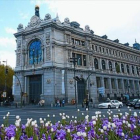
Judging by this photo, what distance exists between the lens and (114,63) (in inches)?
2125

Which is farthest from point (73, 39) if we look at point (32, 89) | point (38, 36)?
point (32, 89)

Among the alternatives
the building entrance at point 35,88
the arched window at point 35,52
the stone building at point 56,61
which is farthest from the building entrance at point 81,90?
the arched window at point 35,52

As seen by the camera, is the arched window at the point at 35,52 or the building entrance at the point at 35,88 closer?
the building entrance at the point at 35,88

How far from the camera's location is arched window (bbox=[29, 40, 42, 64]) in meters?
38.5

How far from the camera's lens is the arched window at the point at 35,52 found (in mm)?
38513

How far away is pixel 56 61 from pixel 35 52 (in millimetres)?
7064

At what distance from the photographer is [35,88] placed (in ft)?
124

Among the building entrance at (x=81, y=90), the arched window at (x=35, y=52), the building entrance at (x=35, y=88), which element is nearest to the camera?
the building entrance at (x=35, y=88)

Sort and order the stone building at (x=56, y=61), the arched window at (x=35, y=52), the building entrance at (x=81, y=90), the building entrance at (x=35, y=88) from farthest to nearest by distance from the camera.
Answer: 1. the building entrance at (x=81, y=90)
2. the arched window at (x=35, y=52)
3. the building entrance at (x=35, y=88)
4. the stone building at (x=56, y=61)

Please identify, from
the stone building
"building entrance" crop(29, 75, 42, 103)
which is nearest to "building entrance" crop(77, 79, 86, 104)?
the stone building

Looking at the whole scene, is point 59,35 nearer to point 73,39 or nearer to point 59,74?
point 73,39

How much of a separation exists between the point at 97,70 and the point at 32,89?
19.7 m

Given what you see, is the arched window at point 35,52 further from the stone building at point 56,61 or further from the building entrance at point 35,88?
the building entrance at point 35,88

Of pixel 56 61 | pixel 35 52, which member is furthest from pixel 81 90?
pixel 35 52
